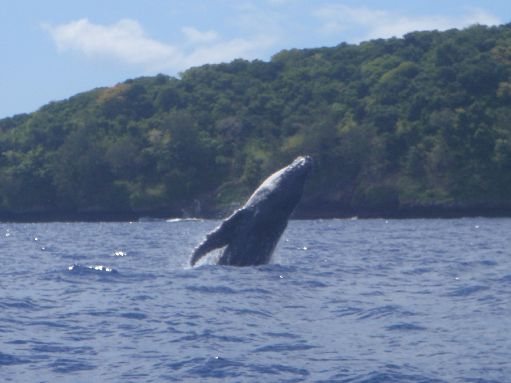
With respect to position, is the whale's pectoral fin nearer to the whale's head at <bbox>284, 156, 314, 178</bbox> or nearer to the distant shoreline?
the whale's head at <bbox>284, 156, 314, 178</bbox>

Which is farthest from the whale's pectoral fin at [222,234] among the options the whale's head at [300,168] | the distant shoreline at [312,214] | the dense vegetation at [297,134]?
the dense vegetation at [297,134]

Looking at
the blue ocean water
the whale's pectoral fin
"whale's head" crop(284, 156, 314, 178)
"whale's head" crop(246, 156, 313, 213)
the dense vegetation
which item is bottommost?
the blue ocean water

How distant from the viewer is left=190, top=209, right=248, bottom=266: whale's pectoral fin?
660 inches

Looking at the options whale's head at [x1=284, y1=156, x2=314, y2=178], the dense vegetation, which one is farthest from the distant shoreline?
whale's head at [x1=284, y1=156, x2=314, y2=178]

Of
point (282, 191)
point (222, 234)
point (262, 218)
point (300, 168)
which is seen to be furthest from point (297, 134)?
point (222, 234)

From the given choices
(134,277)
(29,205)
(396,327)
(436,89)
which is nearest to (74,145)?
(29,205)

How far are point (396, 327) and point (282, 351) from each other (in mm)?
1957

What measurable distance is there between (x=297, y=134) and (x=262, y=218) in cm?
6867

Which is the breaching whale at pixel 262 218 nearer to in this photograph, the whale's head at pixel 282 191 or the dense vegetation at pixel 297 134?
the whale's head at pixel 282 191

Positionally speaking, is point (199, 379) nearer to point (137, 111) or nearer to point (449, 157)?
point (449, 157)

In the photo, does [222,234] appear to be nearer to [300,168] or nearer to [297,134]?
[300,168]

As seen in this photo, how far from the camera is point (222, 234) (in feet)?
55.6

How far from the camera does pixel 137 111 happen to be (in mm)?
97438

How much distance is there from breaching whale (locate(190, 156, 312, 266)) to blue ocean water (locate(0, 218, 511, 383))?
0.45 meters
